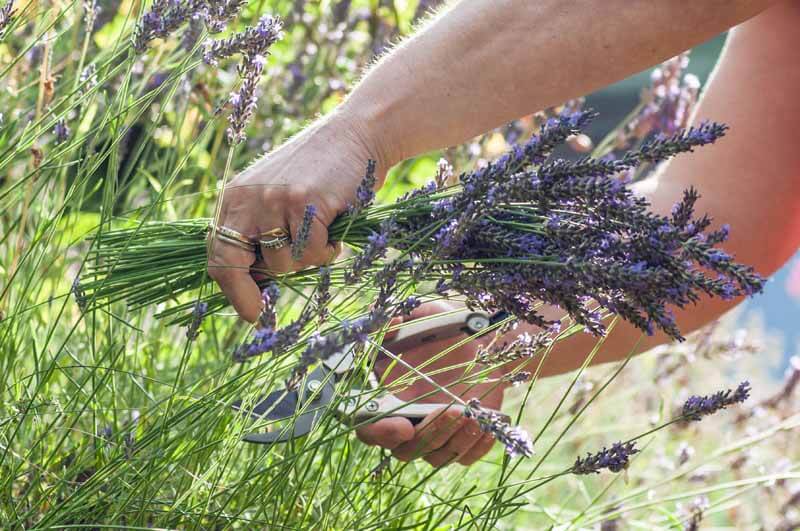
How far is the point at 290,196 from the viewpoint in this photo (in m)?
1.45

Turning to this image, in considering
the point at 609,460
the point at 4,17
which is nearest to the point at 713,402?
the point at 609,460

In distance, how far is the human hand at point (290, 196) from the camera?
146cm

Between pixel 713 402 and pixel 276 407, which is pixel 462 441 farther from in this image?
pixel 713 402

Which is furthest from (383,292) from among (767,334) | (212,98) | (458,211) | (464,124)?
(767,334)

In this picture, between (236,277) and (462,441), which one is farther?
(462,441)

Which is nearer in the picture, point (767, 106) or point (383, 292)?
point (383, 292)

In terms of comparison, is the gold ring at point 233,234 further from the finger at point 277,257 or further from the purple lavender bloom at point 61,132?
the purple lavender bloom at point 61,132

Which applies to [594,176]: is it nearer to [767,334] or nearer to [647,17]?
[647,17]

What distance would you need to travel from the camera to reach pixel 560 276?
123 cm

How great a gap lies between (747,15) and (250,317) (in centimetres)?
93

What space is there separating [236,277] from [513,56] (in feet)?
1.83

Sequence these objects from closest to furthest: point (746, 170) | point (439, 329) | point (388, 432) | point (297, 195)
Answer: point (297, 195) → point (388, 432) → point (439, 329) → point (746, 170)

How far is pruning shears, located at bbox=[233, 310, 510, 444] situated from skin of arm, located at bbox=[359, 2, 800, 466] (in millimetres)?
136

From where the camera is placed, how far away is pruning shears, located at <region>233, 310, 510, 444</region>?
4.41ft
